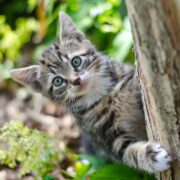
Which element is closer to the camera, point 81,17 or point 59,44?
point 59,44

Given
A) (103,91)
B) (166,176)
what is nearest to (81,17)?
(103,91)

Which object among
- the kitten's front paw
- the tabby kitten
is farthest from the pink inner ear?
the kitten's front paw

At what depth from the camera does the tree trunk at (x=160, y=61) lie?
1.69 meters

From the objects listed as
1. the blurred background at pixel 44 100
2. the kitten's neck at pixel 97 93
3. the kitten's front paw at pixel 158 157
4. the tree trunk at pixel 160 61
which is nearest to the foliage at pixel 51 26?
the blurred background at pixel 44 100

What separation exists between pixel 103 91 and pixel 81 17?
119 cm

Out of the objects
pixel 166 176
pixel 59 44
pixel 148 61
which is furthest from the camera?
pixel 59 44

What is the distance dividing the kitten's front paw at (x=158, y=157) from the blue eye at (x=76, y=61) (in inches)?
27.2

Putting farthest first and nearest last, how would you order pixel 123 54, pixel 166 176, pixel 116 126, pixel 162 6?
pixel 123 54
pixel 116 126
pixel 166 176
pixel 162 6

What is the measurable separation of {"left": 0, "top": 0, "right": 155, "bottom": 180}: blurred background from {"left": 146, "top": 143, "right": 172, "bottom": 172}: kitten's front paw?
411mm

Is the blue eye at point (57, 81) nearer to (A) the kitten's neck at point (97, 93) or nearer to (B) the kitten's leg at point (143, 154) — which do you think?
(A) the kitten's neck at point (97, 93)

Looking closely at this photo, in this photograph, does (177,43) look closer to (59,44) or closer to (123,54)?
(59,44)

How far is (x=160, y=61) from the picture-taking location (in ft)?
5.80

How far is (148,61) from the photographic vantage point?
1.79 m

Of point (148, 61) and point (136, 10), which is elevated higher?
point (136, 10)
